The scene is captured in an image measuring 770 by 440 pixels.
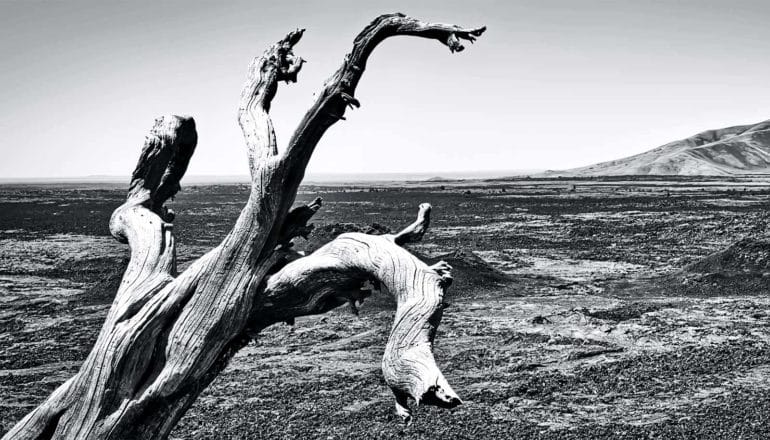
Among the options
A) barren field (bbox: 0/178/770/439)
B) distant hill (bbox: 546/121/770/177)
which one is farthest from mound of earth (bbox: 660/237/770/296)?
distant hill (bbox: 546/121/770/177)

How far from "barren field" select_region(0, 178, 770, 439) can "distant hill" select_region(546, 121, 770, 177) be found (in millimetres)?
99452

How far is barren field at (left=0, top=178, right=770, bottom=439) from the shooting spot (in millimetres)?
7848

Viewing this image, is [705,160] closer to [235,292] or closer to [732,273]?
[732,273]

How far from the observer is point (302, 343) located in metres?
11.9

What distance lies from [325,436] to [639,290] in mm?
11998

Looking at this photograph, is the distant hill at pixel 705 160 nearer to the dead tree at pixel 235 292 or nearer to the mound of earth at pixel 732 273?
the mound of earth at pixel 732 273

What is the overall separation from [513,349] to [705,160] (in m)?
126

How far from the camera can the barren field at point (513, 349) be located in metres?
7.85

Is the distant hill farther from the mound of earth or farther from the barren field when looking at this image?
the mound of earth

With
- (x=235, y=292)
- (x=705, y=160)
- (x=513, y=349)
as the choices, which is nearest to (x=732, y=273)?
(x=513, y=349)

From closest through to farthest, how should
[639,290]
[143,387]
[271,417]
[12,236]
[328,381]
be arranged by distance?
[143,387] → [271,417] → [328,381] → [639,290] → [12,236]

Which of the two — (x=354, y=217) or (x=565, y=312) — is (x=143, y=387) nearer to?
(x=565, y=312)

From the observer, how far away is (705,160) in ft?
405

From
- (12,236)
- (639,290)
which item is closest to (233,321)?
(639,290)
